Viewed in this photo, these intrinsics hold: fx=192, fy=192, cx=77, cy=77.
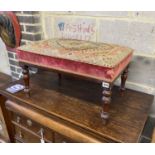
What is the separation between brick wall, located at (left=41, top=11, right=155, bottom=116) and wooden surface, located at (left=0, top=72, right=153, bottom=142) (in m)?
0.10

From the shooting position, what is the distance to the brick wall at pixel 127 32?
995 millimetres

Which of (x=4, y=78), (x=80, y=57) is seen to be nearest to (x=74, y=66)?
(x=80, y=57)

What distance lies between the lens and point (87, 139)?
790 millimetres

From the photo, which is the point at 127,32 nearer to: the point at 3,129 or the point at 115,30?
the point at 115,30

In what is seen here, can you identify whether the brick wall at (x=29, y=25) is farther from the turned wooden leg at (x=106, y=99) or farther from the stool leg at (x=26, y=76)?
the turned wooden leg at (x=106, y=99)

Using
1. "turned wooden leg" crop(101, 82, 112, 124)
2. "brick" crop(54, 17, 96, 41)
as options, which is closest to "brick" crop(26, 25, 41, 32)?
"brick" crop(54, 17, 96, 41)

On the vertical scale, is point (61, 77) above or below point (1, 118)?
above

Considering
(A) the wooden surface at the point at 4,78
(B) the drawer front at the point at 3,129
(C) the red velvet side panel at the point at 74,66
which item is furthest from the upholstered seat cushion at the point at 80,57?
(A) the wooden surface at the point at 4,78

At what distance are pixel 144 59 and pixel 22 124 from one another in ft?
2.53

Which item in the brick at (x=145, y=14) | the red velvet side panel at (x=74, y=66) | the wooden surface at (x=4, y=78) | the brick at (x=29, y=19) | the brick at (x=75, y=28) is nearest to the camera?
the red velvet side panel at (x=74, y=66)

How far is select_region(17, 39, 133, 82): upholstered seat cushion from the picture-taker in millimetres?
743

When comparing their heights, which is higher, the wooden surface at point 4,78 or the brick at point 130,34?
the brick at point 130,34
